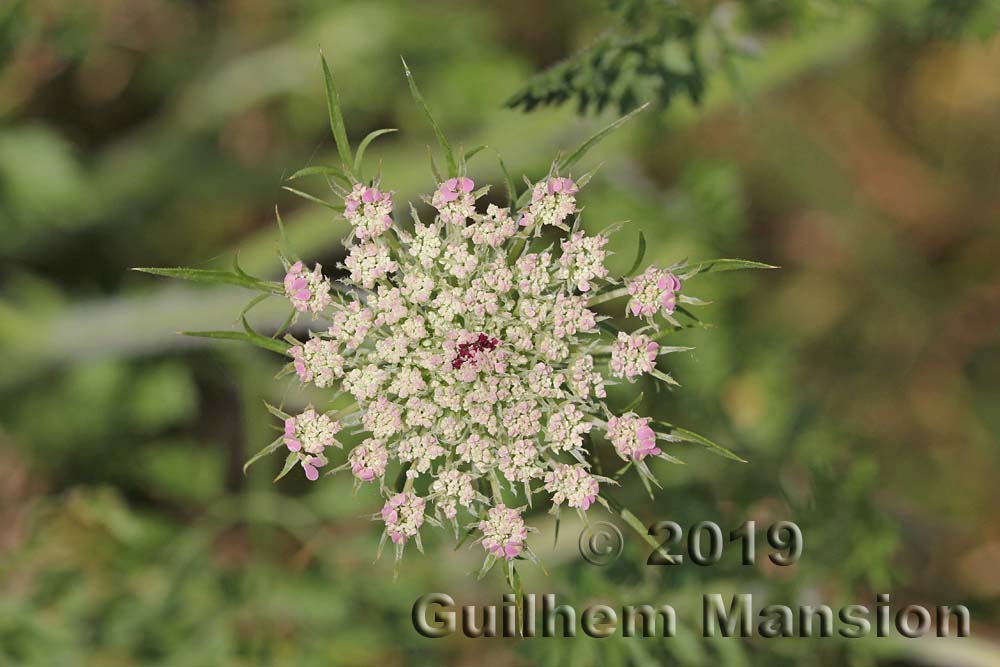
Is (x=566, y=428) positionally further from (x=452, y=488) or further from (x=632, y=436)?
(x=452, y=488)

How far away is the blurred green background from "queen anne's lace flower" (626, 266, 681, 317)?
1.51 meters

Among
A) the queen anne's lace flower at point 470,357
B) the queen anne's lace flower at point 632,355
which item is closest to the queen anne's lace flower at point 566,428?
the queen anne's lace flower at point 470,357

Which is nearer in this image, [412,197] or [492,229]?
[492,229]

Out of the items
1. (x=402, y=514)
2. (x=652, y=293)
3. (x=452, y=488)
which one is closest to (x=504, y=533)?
(x=452, y=488)

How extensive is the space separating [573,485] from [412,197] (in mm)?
3413

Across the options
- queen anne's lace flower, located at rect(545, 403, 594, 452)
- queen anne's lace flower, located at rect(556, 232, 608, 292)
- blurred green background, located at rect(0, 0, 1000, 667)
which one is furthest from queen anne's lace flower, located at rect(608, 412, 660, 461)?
blurred green background, located at rect(0, 0, 1000, 667)

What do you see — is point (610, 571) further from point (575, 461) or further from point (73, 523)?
point (73, 523)

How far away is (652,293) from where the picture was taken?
362 centimetres

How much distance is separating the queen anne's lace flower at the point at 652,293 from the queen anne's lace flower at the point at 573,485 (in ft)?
2.18

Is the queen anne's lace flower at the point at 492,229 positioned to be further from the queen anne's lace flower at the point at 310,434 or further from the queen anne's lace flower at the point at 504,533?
the queen anne's lace flower at the point at 504,533

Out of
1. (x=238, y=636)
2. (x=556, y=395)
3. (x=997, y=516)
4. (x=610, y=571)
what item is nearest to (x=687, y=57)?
(x=556, y=395)

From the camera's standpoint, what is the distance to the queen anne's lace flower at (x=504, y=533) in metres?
3.56

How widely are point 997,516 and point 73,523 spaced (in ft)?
24.1

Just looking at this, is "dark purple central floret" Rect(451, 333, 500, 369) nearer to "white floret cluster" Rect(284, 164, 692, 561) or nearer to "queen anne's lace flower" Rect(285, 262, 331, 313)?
"white floret cluster" Rect(284, 164, 692, 561)
